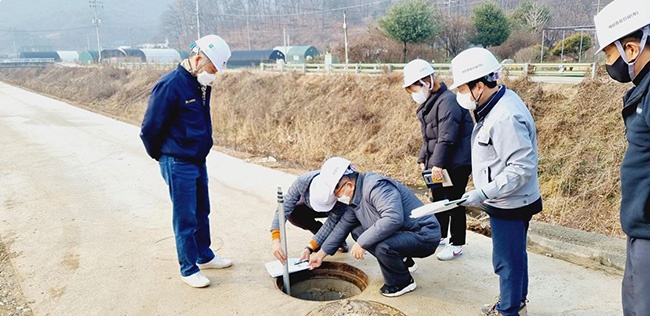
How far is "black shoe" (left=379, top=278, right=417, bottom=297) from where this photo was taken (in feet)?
12.0

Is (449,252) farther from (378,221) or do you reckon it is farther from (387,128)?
(387,128)

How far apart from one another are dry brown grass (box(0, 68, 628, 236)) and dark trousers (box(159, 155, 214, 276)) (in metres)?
5.41

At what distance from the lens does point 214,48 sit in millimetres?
3578

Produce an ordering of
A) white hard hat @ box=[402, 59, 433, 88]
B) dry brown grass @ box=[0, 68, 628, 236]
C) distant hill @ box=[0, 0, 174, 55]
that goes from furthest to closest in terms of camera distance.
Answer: distant hill @ box=[0, 0, 174, 55] → dry brown grass @ box=[0, 68, 628, 236] → white hard hat @ box=[402, 59, 433, 88]

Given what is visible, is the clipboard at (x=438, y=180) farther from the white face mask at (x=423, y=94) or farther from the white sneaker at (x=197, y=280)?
the white sneaker at (x=197, y=280)

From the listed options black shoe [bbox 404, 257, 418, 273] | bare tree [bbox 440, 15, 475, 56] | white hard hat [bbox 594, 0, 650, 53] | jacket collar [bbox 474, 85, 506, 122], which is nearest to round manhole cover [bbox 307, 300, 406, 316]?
black shoe [bbox 404, 257, 418, 273]

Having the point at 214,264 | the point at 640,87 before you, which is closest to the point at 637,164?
the point at 640,87

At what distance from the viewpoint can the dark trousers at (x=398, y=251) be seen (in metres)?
3.43

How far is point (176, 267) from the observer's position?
4.32 metres

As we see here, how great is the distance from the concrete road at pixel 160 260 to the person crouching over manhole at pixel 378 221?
335 mm

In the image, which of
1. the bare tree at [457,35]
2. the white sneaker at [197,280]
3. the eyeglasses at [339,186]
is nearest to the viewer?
the eyeglasses at [339,186]

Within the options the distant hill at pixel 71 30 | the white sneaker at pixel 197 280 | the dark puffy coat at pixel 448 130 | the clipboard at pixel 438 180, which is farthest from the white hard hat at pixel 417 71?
the distant hill at pixel 71 30

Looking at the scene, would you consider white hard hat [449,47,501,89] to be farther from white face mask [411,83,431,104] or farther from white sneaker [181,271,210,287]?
white sneaker [181,271,210,287]

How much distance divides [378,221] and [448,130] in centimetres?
110
